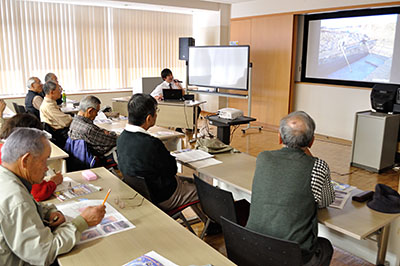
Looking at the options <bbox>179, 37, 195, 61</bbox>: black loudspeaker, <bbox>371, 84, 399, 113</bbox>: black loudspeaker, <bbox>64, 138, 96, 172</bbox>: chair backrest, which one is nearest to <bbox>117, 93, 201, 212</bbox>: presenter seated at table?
<bbox>64, 138, 96, 172</bbox>: chair backrest

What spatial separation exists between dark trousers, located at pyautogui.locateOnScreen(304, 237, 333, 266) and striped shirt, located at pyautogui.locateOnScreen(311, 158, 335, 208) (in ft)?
0.99

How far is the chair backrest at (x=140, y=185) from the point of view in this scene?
8.20 ft

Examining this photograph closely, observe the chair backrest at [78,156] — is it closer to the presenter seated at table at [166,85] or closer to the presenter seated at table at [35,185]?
the presenter seated at table at [35,185]

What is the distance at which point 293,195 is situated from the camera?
1.86 meters

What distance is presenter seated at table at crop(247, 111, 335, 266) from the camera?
187 cm

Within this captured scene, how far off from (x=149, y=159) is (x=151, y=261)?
1.16m

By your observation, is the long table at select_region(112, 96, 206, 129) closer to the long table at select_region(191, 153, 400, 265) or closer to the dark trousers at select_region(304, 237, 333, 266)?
the long table at select_region(191, 153, 400, 265)

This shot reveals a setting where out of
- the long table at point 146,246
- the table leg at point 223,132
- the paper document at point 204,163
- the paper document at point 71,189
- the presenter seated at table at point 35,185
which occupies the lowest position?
the table leg at point 223,132

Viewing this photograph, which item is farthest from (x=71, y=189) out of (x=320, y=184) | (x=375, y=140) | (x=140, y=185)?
(x=375, y=140)

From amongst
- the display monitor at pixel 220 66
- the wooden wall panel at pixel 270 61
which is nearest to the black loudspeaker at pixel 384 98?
the wooden wall panel at pixel 270 61

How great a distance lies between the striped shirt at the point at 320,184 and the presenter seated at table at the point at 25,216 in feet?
4.07

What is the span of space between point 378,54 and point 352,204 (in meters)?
5.51

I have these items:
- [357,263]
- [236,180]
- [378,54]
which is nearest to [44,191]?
[236,180]

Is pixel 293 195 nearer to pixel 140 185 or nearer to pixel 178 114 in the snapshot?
pixel 140 185
